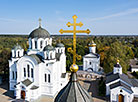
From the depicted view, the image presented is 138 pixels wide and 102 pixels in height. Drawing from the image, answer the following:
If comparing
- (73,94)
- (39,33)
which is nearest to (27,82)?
(39,33)

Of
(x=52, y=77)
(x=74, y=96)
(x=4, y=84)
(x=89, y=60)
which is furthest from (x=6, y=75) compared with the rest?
(x=74, y=96)

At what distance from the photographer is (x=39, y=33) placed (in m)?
18.7

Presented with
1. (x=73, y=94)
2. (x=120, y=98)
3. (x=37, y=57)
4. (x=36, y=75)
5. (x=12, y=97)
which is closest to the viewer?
(x=73, y=94)

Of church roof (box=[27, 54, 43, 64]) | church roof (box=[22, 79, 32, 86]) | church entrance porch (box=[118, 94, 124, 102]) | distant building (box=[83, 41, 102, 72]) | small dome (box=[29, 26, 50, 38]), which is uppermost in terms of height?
small dome (box=[29, 26, 50, 38])

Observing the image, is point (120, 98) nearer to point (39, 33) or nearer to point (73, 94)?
point (39, 33)

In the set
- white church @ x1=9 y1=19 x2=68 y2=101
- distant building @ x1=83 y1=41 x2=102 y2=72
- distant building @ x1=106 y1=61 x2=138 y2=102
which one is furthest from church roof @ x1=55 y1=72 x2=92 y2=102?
distant building @ x1=83 y1=41 x2=102 y2=72

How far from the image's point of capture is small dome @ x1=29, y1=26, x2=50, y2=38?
1858 centimetres

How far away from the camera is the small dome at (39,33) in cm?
1858

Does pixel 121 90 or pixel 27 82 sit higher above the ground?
pixel 27 82

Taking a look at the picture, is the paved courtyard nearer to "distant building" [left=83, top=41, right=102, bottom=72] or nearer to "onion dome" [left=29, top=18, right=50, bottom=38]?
"onion dome" [left=29, top=18, right=50, bottom=38]

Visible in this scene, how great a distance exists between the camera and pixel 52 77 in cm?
1673

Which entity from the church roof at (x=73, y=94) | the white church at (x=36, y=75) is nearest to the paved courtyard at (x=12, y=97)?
the white church at (x=36, y=75)

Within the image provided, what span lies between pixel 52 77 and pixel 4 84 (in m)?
9.31

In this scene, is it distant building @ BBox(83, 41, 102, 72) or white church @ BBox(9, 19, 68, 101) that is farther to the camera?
distant building @ BBox(83, 41, 102, 72)
